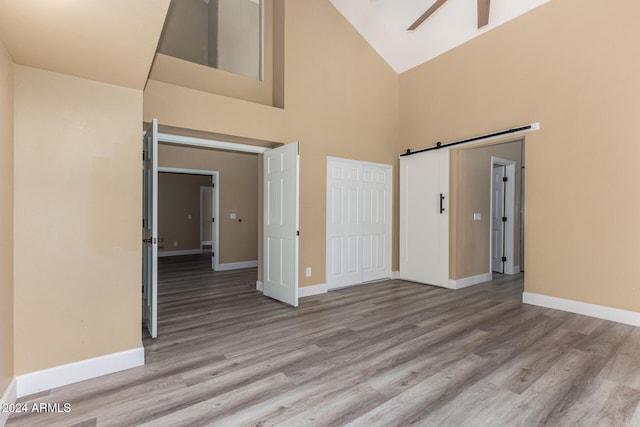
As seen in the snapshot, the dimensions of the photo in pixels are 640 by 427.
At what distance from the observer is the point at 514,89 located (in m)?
4.09

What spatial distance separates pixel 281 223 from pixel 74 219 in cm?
222

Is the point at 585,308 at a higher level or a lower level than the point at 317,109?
lower

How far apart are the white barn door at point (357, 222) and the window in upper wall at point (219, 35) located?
196 centimetres

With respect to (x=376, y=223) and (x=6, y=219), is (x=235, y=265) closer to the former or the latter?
(x=376, y=223)

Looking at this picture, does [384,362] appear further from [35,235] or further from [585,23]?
[585,23]

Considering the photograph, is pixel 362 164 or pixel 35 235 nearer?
pixel 35 235

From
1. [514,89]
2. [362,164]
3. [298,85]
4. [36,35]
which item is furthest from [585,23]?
[36,35]

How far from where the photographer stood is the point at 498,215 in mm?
6000

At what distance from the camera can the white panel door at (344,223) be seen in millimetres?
4699

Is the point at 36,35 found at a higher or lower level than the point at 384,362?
higher

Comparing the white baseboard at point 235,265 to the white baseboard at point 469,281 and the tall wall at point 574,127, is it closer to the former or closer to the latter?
the white baseboard at point 469,281

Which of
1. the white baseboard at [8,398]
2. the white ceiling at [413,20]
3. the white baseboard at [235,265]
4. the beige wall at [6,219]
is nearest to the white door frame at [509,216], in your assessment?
the white ceiling at [413,20]

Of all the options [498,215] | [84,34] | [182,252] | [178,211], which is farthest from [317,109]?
[182,252]

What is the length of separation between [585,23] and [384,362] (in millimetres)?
4289
